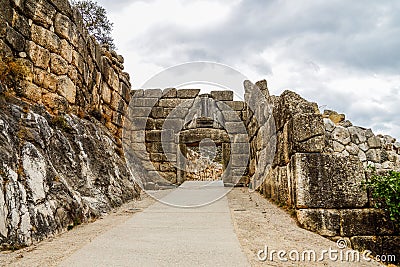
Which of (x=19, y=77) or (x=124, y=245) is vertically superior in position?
(x=19, y=77)

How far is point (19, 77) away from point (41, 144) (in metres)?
1.21

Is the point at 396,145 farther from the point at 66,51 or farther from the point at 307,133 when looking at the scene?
the point at 66,51

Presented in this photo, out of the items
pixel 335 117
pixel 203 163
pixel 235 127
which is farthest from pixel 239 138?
pixel 203 163

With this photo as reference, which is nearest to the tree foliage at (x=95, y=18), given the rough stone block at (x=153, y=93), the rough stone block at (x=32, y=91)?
the rough stone block at (x=153, y=93)

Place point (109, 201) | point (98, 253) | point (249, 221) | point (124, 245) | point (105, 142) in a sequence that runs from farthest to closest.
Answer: point (105, 142) → point (109, 201) → point (249, 221) → point (124, 245) → point (98, 253)

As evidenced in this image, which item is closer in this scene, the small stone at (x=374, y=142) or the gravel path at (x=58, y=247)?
the gravel path at (x=58, y=247)

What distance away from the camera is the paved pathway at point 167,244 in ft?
8.17

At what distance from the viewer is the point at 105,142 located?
667 cm

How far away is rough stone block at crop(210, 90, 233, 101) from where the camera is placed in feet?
33.4

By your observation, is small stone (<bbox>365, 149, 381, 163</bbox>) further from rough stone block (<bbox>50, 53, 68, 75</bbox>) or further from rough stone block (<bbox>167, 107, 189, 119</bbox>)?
rough stone block (<bbox>50, 53, 68, 75</bbox>)

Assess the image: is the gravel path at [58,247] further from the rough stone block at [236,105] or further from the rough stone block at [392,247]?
the rough stone block at [236,105]

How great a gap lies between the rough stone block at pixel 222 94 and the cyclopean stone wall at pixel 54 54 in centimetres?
363

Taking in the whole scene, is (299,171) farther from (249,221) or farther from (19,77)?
(19,77)

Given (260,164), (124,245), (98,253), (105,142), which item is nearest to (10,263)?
(98,253)
